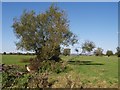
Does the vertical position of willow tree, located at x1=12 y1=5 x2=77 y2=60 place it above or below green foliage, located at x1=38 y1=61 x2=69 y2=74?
above

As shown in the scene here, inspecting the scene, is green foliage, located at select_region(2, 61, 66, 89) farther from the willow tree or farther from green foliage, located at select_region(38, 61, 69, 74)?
the willow tree

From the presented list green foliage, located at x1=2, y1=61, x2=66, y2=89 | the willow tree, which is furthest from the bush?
the willow tree

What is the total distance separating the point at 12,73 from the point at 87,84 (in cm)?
376

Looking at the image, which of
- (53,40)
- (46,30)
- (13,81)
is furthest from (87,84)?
(46,30)

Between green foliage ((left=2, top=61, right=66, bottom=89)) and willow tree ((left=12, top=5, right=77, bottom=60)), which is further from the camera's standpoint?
willow tree ((left=12, top=5, right=77, bottom=60))

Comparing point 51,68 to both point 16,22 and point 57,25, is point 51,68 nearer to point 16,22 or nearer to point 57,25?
point 57,25

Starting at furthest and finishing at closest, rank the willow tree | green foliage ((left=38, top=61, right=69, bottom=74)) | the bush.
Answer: the willow tree → green foliage ((left=38, top=61, right=69, bottom=74)) → the bush

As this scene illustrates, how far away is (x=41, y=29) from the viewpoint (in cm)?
3578

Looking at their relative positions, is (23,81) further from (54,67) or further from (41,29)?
(41,29)

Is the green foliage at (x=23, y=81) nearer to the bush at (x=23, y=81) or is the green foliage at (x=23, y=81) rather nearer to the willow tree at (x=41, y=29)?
the bush at (x=23, y=81)

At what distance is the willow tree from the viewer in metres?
33.7

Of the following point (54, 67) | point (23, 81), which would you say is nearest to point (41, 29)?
point (54, 67)

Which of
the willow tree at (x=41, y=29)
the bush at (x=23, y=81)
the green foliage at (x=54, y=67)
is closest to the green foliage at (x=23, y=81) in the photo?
the bush at (x=23, y=81)

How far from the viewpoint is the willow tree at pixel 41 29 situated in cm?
3372
